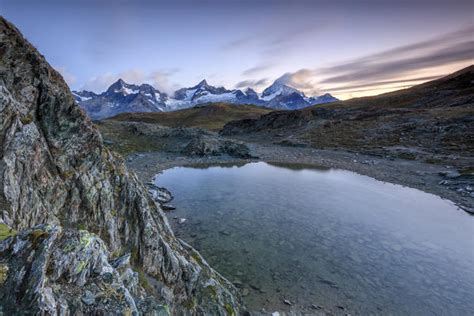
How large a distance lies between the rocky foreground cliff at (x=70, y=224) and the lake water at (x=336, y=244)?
5.73 m

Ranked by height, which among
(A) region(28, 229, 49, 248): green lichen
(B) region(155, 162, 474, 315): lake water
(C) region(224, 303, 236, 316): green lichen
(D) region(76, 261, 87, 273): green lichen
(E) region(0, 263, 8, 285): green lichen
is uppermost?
(A) region(28, 229, 49, 248): green lichen

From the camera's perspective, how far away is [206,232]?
24344mm

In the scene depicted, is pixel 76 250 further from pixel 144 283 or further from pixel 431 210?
pixel 431 210

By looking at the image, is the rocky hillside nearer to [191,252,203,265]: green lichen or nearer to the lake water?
the lake water

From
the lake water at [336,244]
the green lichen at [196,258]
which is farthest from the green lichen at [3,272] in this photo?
the lake water at [336,244]

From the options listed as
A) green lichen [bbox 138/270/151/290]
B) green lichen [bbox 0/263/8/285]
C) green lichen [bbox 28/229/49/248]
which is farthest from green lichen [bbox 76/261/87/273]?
green lichen [bbox 138/270/151/290]

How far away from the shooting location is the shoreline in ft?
118

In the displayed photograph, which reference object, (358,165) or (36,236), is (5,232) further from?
(358,165)

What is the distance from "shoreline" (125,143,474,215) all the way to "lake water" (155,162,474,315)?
11.5 ft

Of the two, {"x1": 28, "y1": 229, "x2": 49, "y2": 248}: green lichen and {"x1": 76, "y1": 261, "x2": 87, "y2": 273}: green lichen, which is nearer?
{"x1": 28, "y1": 229, "x2": 49, "y2": 248}: green lichen

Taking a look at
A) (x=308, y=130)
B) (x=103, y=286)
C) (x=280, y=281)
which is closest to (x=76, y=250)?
(x=103, y=286)

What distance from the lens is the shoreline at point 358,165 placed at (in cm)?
3597

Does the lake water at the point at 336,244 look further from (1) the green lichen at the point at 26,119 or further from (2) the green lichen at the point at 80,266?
(1) the green lichen at the point at 26,119

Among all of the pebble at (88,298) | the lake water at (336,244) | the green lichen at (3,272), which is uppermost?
the green lichen at (3,272)
